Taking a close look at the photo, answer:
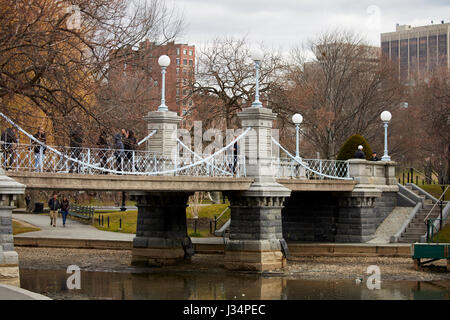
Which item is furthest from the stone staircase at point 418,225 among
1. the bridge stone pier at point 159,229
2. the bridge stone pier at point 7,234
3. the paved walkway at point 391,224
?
the bridge stone pier at point 7,234

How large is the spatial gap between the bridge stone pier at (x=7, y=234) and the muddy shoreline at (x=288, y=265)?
8.42 m

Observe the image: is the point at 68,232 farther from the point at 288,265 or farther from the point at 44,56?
the point at 44,56

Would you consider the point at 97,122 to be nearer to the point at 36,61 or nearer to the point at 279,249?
the point at 36,61

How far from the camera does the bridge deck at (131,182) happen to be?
20.2 m

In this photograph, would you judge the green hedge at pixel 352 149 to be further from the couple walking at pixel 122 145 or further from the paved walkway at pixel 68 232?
the couple walking at pixel 122 145

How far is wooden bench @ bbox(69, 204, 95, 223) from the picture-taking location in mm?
44844

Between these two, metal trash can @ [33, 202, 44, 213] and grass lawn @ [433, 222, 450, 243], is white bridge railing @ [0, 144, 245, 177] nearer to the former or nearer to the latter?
grass lawn @ [433, 222, 450, 243]

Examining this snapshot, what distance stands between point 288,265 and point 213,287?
5.18 metres

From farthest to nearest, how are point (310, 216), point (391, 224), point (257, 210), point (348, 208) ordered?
point (310, 216) < point (391, 224) < point (348, 208) < point (257, 210)

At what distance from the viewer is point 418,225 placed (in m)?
33.7

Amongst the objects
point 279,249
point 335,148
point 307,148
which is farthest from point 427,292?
point 307,148

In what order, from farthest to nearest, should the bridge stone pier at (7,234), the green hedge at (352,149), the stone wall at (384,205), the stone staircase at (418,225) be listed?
the green hedge at (352,149)
the stone wall at (384,205)
the stone staircase at (418,225)
the bridge stone pier at (7,234)

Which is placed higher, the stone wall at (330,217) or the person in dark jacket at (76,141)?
the person in dark jacket at (76,141)

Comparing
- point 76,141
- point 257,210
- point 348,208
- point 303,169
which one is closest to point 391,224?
point 348,208
